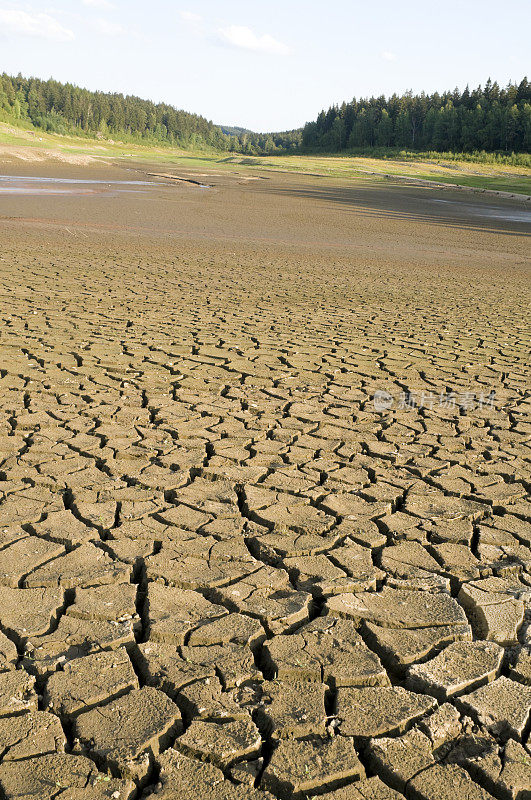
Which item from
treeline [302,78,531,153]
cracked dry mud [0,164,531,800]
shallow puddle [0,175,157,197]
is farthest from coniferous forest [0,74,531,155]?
cracked dry mud [0,164,531,800]

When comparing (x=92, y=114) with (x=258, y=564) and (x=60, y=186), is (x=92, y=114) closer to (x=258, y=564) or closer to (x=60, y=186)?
(x=60, y=186)

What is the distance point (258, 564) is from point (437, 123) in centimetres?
9053

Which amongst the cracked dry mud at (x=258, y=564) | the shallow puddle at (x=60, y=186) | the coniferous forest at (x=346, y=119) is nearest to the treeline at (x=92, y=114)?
the coniferous forest at (x=346, y=119)

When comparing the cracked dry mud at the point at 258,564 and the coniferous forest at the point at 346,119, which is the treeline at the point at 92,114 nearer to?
the coniferous forest at the point at 346,119

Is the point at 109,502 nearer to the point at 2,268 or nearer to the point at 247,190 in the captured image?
the point at 2,268

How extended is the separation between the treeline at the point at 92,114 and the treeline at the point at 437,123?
21480mm

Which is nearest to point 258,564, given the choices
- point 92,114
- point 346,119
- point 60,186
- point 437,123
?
point 60,186

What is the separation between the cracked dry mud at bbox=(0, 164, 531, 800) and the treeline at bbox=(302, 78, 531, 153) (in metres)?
79.8

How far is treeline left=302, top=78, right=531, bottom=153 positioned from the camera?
7925cm

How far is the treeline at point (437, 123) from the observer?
79.2 m

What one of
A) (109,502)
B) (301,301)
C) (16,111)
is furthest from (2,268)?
(16,111)

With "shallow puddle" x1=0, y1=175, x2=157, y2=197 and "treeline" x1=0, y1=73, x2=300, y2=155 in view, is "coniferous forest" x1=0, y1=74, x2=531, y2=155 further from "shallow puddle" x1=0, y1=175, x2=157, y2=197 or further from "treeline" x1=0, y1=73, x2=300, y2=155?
"shallow puddle" x1=0, y1=175, x2=157, y2=197

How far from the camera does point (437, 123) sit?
8525cm

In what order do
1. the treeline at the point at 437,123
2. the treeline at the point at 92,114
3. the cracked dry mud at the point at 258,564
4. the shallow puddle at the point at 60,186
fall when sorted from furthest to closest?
1. the treeline at the point at 92,114
2. the treeline at the point at 437,123
3. the shallow puddle at the point at 60,186
4. the cracked dry mud at the point at 258,564
